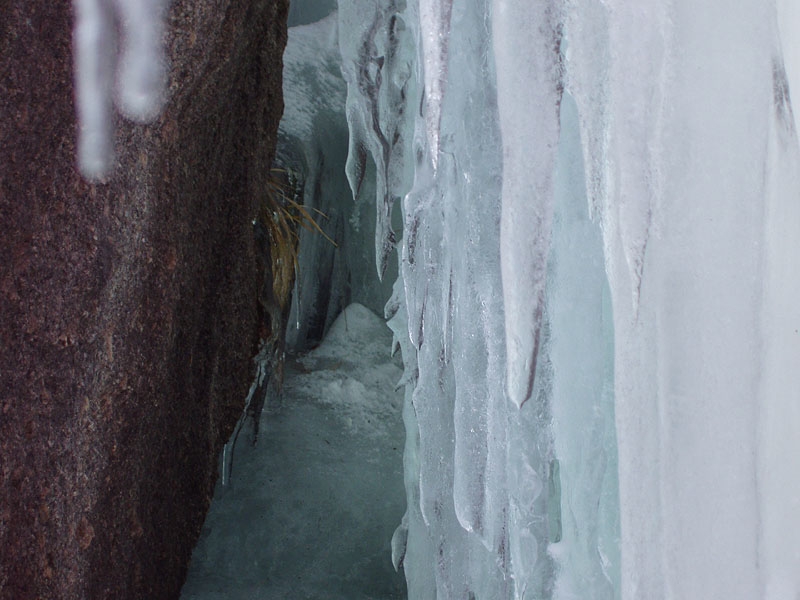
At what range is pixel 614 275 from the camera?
817 mm

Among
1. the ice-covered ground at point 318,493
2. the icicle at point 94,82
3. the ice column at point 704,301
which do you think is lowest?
the ice-covered ground at point 318,493

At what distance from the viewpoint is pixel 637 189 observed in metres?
0.80

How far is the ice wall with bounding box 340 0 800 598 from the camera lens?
0.79 m

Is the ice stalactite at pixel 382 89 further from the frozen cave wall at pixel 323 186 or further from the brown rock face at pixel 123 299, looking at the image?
the frozen cave wall at pixel 323 186

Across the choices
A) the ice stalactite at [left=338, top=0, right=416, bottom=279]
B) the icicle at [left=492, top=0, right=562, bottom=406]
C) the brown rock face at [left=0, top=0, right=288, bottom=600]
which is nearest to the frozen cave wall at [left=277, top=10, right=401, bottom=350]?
the brown rock face at [left=0, top=0, right=288, bottom=600]

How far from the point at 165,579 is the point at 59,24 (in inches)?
40.2

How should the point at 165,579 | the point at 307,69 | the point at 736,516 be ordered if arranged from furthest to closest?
the point at 307,69 → the point at 165,579 → the point at 736,516

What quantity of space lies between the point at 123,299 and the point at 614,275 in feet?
2.39

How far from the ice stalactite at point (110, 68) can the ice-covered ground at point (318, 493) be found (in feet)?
3.38

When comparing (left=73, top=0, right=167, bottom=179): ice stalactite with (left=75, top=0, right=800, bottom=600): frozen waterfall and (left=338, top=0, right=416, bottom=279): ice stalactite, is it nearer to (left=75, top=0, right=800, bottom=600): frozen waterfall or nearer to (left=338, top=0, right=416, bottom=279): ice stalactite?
(left=75, top=0, right=800, bottom=600): frozen waterfall

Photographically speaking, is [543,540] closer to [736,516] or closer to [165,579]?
[736,516]

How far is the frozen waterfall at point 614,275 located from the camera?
789 millimetres

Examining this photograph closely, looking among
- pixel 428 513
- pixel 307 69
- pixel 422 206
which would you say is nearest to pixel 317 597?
pixel 428 513

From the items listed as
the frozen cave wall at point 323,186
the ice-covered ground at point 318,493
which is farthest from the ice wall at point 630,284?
the frozen cave wall at point 323,186
